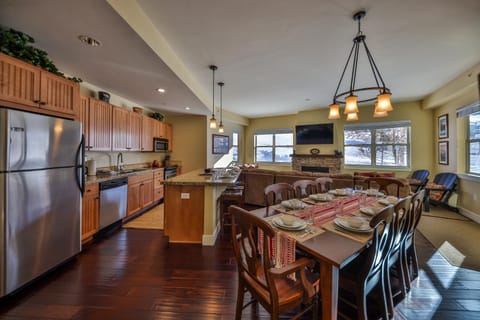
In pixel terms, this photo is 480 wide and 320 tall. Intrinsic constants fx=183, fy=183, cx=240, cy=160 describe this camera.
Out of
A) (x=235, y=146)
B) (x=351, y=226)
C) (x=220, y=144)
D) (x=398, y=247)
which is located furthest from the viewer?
(x=235, y=146)

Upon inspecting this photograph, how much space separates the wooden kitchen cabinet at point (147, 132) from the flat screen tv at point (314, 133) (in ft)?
15.9

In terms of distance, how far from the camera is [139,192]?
12.7 feet

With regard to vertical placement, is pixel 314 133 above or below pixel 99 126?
above

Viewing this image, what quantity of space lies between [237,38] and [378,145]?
18.9ft

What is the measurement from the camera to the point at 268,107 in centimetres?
623

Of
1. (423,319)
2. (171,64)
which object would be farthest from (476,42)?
(171,64)

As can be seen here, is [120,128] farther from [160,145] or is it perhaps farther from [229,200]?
[229,200]

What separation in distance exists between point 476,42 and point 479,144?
237 centimetres

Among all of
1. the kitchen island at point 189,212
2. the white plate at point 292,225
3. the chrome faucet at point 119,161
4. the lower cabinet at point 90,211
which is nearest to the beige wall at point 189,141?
the chrome faucet at point 119,161

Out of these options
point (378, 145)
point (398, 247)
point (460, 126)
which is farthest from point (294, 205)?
point (378, 145)

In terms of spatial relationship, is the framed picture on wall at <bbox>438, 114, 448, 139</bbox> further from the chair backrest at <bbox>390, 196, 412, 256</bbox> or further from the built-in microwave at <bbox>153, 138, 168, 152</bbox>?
the built-in microwave at <bbox>153, 138, 168, 152</bbox>

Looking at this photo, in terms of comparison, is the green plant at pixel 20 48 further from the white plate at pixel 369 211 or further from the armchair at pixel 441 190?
the armchair at pixel 441 190

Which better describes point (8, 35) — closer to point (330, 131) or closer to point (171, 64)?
point (171, 64)

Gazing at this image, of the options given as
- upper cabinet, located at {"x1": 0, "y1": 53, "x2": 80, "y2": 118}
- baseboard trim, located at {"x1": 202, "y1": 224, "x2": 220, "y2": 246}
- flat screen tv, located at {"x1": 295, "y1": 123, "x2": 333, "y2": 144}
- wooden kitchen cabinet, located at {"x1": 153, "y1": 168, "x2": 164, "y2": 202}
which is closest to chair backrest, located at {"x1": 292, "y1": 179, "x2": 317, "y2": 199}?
baseboard trim, located at {"x1": 202, "y1": 224, "x2": 220, "y2": 246}
